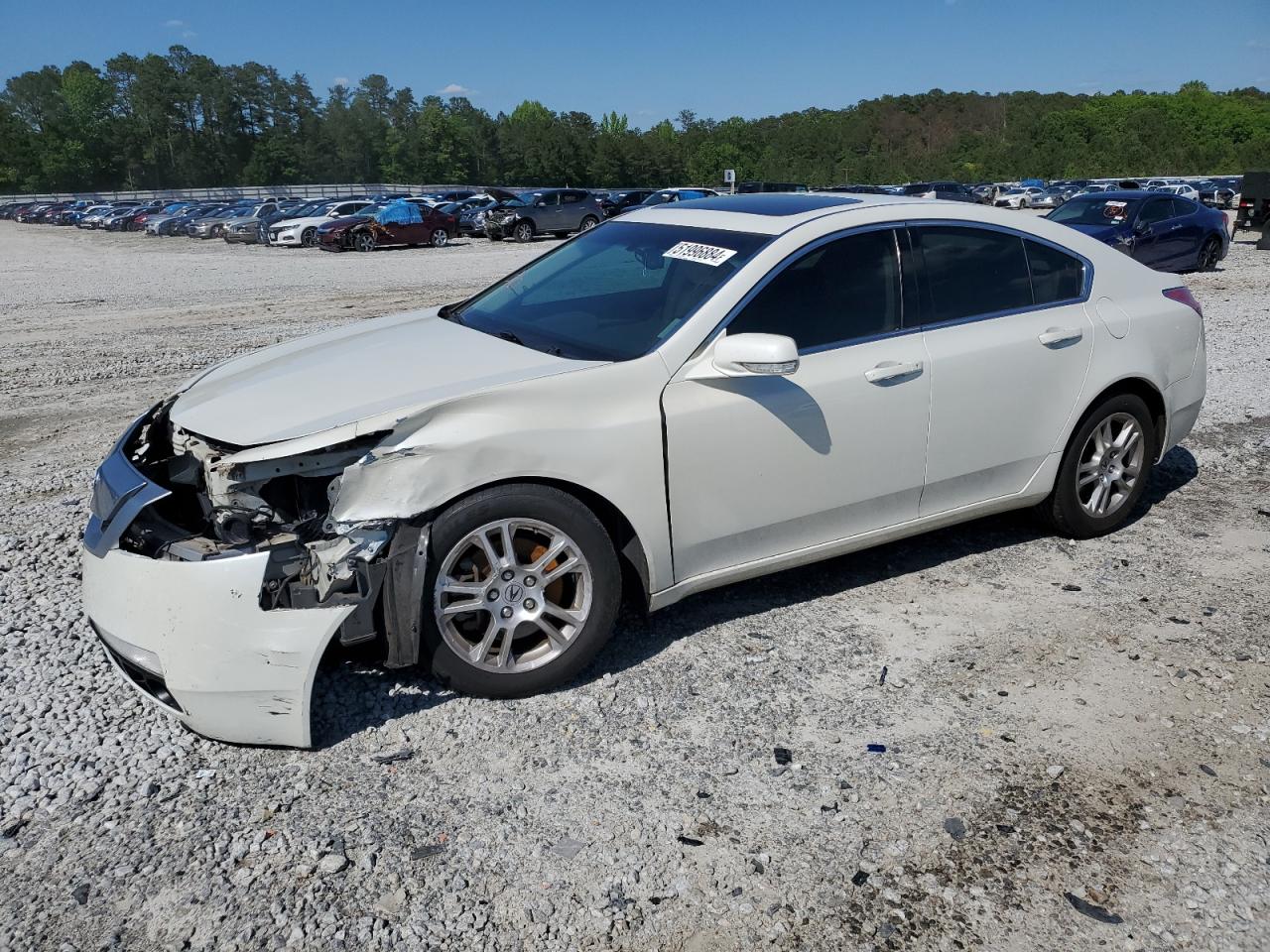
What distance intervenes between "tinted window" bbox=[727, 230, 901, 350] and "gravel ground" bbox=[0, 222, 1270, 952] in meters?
1.25

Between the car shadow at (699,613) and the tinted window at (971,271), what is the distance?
1269mm

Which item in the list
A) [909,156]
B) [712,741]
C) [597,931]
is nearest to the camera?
[597,931]

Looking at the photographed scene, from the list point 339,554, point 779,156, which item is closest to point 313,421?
point 339,554

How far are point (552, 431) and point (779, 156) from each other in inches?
4929

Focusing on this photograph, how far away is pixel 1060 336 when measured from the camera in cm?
460

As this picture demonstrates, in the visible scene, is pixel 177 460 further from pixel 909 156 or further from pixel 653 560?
pixel 909 156

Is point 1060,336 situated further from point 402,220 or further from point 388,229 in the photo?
point 402,220

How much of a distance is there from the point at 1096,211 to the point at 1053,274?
1449 cm

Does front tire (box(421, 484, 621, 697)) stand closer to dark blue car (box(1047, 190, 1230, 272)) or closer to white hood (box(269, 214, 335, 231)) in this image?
dark blue car (box(1047, 190, 1230, 272))

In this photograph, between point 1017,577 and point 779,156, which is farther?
point 779,156

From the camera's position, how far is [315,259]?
86.9 feet

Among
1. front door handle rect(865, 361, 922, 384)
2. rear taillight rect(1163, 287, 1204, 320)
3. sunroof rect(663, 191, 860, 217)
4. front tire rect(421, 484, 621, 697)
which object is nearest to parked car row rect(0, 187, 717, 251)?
rear taillight rect(1163, 287, 1204, 320)

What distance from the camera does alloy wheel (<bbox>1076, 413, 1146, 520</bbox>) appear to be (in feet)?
16.2

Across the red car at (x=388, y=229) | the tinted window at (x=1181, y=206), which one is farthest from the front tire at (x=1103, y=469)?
the red car at (x=388, y=229)
